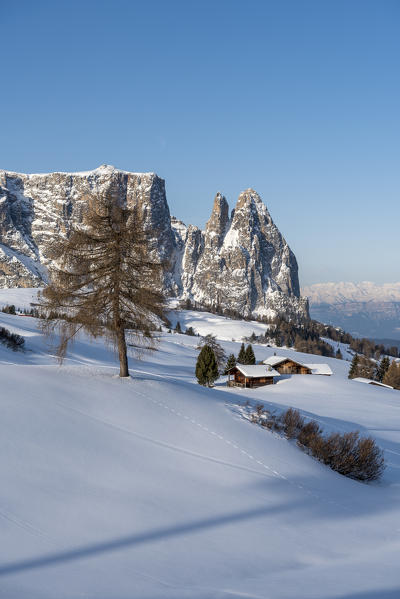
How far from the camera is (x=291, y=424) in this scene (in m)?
15.9

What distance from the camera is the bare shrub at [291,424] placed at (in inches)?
592

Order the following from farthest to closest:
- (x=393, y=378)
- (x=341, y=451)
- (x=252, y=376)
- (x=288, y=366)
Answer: (x=393, y=378) → (x=288, y=366) → (x=252, y=376) → (x=341, y=451)

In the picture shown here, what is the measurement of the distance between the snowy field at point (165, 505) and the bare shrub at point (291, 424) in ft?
3.27

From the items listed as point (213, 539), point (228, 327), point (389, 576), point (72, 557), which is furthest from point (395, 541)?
point (228, 327)

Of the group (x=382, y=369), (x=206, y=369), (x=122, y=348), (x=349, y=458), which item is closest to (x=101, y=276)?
(x=122, y=348)

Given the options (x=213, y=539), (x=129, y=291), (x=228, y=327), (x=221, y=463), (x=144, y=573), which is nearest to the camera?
(x=144, y=573)

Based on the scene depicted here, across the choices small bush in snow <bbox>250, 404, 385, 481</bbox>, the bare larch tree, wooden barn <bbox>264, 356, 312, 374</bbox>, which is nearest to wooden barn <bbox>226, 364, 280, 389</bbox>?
wooden barn <bbox>264, 356, 312, 374</bbox>

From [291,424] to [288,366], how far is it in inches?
1978

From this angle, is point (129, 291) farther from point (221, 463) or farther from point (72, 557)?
point (72, 557)

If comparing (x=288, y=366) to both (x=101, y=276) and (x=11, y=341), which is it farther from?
(x=101, y=276)

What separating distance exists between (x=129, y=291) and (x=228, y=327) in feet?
561

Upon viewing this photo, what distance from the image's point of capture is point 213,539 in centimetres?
689

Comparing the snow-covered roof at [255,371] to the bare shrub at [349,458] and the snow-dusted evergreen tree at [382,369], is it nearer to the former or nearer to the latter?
the bare shrub at [349,458]

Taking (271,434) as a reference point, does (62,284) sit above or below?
above
